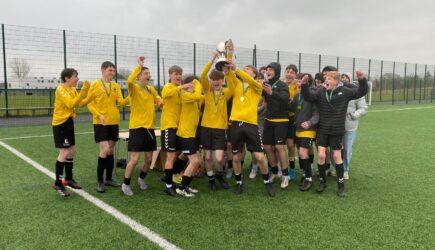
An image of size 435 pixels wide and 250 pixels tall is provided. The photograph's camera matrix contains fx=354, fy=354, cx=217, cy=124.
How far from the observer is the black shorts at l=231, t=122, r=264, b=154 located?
5.32 meters

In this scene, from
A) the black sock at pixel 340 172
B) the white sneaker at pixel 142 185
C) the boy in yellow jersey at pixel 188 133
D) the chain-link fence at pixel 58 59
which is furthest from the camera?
the chain-link fence at pixel 58 59

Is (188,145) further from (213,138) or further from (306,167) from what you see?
(306,167)

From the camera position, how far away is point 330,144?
5.61 meters

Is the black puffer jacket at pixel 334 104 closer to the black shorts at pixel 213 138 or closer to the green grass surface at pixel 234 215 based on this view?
the green grass surface at pixel 234 215

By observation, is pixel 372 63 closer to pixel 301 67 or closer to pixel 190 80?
pixel 301 67

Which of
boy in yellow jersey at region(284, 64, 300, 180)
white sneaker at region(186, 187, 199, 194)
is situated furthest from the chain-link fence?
white sneaker at region(186, 187, 199, 194)

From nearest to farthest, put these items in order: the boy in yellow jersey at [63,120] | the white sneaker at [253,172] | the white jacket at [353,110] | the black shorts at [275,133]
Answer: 1. the boy in yellow jersey at [63,120]
2. the black shorts at [275,133]
3. the white jacket at [353,110]
4. the white sneaker at [253,172]

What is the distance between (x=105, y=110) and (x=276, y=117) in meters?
2.72

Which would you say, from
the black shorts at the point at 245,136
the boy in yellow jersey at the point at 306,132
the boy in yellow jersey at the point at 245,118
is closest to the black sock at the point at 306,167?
the boy in yellow jersey at the point at 306,132

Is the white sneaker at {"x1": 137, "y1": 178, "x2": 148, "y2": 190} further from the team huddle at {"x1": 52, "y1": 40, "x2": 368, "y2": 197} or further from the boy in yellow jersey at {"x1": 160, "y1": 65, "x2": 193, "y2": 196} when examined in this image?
the boy in yellow jersey at {"x1": 160, "y1": 65, "x2": 193, "y2": 196}

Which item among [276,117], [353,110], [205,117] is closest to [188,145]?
[205,117]

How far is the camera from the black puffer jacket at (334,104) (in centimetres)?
545

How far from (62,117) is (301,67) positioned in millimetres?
21941

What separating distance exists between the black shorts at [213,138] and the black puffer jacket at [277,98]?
35.5 inches
